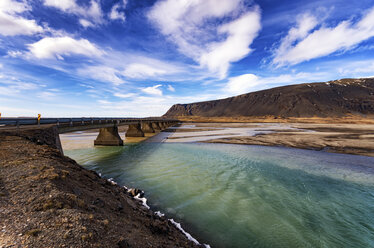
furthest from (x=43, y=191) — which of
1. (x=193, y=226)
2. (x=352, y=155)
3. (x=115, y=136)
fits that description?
(x=352, y=155)

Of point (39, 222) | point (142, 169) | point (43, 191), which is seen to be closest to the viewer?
point (39, 222)

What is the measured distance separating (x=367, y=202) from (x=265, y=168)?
6.30 metres

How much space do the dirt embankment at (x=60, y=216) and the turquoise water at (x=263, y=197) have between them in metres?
2.52

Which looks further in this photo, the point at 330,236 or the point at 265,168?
the point at 265,168

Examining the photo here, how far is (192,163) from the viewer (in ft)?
52.3

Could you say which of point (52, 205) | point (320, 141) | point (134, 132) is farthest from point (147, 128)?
point (52, 205)

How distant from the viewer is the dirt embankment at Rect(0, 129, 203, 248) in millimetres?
3180

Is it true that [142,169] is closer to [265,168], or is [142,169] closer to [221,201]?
[221,201]

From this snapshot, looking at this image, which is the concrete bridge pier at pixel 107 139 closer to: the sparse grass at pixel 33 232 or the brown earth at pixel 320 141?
the brown earth at pixel 320 141

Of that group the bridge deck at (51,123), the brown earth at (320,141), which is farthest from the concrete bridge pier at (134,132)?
the brown earth at (320,141)

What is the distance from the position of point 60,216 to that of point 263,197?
9526mm

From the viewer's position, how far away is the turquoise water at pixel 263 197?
629 cm

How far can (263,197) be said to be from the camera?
30.5 ft

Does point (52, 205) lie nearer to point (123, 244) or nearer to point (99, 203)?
point (99, 203)
